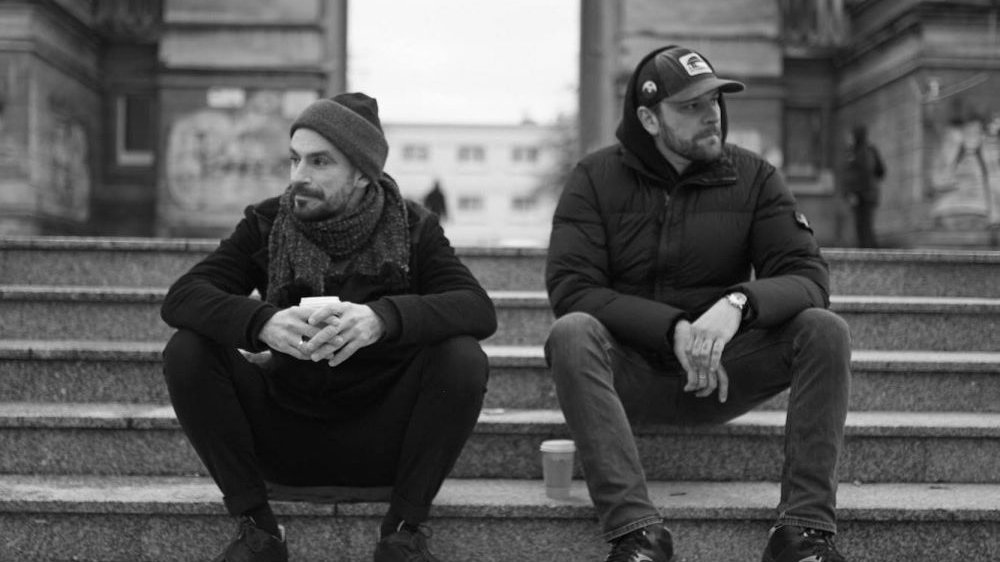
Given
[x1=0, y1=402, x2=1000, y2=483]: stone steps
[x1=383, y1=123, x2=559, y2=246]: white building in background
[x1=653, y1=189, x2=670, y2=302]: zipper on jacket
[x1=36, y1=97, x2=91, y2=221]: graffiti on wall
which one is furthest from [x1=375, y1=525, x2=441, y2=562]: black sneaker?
[x1=383, y1=123, x2=559, y2=246]: white building in background

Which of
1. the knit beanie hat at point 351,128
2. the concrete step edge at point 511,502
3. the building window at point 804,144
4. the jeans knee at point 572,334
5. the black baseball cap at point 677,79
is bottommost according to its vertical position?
the concrete step edge at point 511,502

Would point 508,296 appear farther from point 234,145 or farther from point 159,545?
point 234,145

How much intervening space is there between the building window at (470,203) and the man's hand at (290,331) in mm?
57295

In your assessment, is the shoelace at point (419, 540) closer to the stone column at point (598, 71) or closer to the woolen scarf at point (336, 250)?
the woolen scarf at point (336, 250)

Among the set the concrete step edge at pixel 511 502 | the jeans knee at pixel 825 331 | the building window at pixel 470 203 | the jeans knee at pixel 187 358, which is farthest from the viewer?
the building window at pixel 470 203

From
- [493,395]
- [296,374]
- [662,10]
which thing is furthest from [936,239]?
[296,374]

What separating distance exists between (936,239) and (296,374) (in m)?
7.18

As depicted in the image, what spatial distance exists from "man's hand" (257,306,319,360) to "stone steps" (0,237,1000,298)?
2.19m

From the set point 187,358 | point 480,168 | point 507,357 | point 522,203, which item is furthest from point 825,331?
point 480,168

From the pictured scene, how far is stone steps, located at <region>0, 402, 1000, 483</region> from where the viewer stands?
3.30m

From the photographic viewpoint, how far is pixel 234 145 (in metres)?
9.61

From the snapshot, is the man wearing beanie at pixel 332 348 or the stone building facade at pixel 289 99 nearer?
the man wearing beanie at pixel 332 348

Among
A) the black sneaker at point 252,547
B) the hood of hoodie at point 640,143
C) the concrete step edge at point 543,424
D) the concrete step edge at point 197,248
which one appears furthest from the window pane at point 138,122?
the black sneaker at point 252,547

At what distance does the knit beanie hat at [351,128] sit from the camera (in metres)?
2.93
